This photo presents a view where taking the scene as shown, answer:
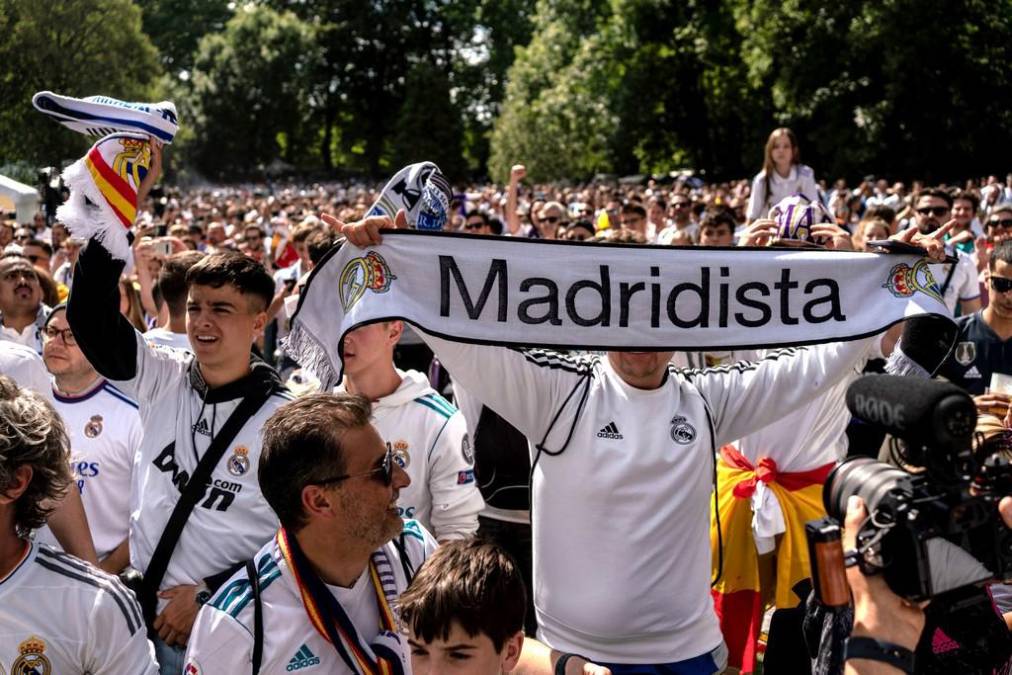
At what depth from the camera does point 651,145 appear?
156 feet

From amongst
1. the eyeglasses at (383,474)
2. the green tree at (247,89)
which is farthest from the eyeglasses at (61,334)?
the green tree at (247,89)

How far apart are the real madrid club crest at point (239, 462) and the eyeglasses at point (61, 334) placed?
→ 159cm

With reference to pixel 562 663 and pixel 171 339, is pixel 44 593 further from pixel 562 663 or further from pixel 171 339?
pixel 171 339

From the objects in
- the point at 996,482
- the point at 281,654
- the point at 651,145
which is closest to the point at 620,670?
the point at 281,654

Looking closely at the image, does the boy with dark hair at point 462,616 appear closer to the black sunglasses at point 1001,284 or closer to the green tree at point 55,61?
the black sunglasses at point 1001,284

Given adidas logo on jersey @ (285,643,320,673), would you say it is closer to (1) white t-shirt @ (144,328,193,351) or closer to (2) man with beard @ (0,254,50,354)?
(1) white t-shirt @ (144,328,193,351)

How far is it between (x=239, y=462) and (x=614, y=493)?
1226 millimetres

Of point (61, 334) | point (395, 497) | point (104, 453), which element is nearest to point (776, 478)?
point (395, 497)

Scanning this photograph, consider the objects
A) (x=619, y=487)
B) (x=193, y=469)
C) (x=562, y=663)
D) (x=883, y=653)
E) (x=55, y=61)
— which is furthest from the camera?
(x=55, y=61)

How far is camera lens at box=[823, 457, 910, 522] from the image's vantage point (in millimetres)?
2316

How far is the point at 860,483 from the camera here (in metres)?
2.37

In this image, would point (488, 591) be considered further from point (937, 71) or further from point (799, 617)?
point (937, 71)

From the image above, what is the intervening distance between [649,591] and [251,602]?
4.33ft

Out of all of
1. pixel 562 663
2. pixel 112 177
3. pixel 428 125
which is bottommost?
pixel 562 663
